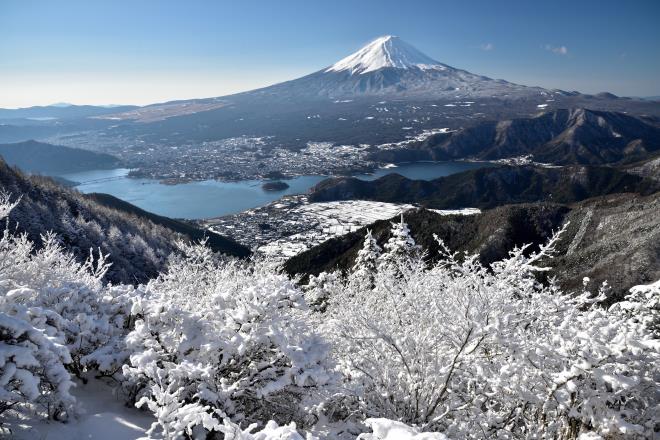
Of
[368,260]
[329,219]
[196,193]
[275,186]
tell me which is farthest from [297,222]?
[368,260]

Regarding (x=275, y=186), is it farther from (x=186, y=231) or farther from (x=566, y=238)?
(x=566, y=238)

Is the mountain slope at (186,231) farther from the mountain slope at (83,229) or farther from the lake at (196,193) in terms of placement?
the lake at (196,193)

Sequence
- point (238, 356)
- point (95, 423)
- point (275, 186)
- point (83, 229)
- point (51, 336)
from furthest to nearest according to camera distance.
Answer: point (275, 186) → point (83, 229) → point (238, 356) → point (95, 423) → point (51, 336)

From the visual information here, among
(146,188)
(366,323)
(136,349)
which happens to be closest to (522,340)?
(366,323)

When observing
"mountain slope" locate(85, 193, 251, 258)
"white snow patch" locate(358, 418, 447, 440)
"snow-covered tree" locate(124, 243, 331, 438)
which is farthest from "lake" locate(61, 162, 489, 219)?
"white snow patch" locate(358, 418, 447, 440)

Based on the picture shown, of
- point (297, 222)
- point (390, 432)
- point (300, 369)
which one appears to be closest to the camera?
point (390, 432)
